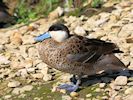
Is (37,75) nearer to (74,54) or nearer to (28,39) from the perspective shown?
(74,54)

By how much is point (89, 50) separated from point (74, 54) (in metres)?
0.27

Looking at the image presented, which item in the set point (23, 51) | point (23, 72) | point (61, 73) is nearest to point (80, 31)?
point (23, 51)

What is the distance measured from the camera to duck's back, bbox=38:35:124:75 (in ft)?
21.2

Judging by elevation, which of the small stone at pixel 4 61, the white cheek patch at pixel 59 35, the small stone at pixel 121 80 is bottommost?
the small stone at pixel 121 80

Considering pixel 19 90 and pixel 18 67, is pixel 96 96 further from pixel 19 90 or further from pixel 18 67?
pixel 18 67

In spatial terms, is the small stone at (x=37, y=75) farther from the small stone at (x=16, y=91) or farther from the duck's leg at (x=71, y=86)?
the duck's leg at (x=71, y=86)

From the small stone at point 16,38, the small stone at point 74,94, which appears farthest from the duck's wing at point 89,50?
the small stone at point 16,38

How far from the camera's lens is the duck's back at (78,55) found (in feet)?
21.2

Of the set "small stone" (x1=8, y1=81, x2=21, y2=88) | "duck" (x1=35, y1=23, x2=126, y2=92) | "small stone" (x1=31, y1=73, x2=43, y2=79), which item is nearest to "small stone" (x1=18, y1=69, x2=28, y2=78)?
"small stone" (x1=31, y1=73, x2=43, y2=79)

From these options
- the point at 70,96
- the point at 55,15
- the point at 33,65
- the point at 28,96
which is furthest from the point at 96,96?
the point at 55,15

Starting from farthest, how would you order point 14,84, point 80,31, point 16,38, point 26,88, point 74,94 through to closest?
point 16,38 → point 80,31 → point 14,84 → point 26,88 → point 74,94

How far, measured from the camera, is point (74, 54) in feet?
21.3

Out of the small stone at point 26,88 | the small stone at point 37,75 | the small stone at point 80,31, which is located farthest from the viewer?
the small stone at point 80,31

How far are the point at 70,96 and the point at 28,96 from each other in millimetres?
589
